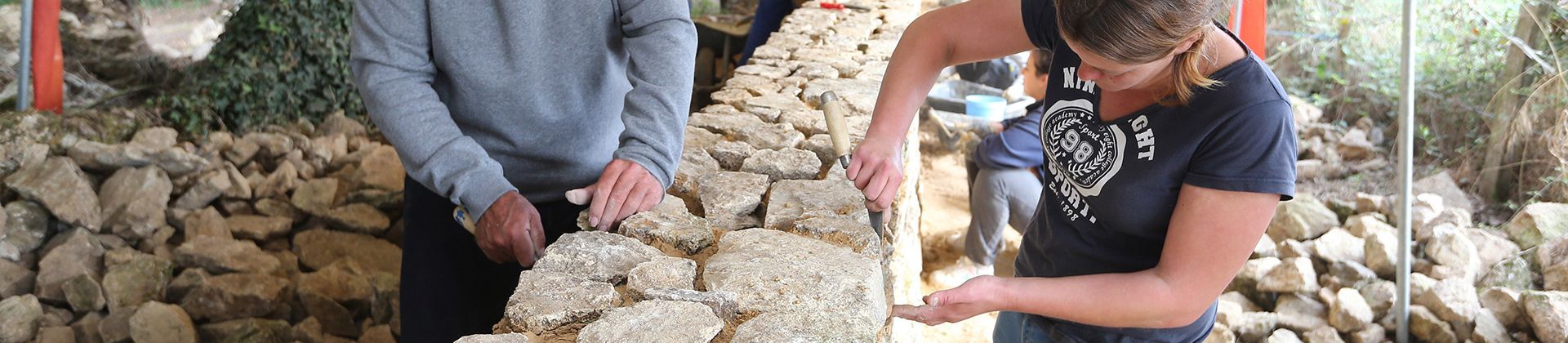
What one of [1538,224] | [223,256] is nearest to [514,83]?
[223,256]

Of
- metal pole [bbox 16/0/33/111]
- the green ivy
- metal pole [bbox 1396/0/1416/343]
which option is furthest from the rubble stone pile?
metal pole [bbox 1396/0/1416/343]

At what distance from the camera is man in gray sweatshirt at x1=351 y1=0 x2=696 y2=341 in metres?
2.02

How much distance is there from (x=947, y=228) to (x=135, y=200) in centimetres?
368

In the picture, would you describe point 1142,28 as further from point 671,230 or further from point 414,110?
point 414,110

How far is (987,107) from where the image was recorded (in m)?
4.56

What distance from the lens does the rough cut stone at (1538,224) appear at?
14.3 ft

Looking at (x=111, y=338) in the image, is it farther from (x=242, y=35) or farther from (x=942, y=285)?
(x=942, y=285)

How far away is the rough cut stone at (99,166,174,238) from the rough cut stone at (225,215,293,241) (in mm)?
239

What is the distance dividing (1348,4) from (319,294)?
19.2ft

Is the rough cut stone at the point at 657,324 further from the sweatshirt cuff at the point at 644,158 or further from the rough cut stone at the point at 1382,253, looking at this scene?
the rough cut stone at the point at 1382,253

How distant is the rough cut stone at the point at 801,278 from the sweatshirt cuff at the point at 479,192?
0.43 meters

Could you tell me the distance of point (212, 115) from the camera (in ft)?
15.8

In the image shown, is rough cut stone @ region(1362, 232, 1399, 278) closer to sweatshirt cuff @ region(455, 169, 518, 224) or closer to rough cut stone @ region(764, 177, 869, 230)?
rough cut stone @ region(764, 177, 869, 230)

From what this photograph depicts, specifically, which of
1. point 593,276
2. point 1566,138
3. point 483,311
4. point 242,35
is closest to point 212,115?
point 242,35
